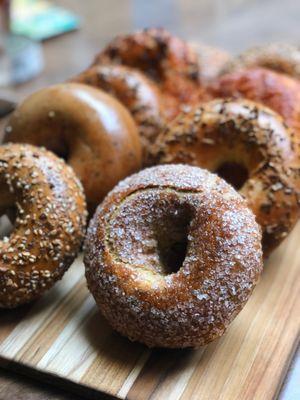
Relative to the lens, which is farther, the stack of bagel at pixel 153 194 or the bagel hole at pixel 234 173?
the bagel hole at pixel 234 173

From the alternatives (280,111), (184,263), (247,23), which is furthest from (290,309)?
(247,23)


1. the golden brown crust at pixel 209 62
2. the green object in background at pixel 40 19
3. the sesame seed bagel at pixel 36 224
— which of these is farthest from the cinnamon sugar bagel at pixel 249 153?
the green object in background at pixel 40 19

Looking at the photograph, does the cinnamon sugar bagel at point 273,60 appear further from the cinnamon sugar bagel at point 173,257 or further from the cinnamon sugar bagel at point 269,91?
the cinnamon sugar bagel at point 173,257

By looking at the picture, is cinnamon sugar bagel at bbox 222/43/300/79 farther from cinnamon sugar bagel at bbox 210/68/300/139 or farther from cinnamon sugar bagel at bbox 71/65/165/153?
cinnamon sugar bagel at bbox 71/65/165/153

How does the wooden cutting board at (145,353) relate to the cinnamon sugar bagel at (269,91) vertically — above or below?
below

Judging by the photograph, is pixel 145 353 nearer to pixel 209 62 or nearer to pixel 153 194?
pixel 153 194

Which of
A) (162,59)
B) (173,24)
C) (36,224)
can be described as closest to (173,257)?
(36,224)

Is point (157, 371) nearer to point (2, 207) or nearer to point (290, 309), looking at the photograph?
point (290, 309)

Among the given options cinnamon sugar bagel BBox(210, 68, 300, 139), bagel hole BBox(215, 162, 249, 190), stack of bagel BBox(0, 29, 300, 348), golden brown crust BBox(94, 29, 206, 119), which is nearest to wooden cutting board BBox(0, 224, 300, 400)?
stack of bagel BBox(0, 29, 300, 348)
